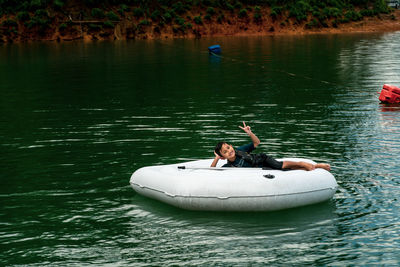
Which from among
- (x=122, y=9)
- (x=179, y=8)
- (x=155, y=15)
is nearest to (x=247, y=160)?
(x=155, y=15)

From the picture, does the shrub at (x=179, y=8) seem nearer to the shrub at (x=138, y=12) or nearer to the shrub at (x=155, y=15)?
the shrub at (x=155, y=15)

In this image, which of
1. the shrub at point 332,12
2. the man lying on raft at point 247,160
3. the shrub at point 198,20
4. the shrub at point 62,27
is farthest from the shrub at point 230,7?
the man lying on raft at point 247,160

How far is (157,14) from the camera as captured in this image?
65.4 meters

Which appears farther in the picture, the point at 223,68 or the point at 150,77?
the point at 223,68

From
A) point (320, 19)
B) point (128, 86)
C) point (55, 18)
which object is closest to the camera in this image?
point (128, 86)

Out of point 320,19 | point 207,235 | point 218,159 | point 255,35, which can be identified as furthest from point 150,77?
point 320,19

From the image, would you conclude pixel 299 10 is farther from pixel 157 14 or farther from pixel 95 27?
pixel 95 27

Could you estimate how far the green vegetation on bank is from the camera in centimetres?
6262

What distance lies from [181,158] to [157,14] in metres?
54.4

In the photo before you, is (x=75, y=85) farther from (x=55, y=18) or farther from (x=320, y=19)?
(x=320, y=19)

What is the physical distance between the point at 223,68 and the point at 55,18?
36.9 meters

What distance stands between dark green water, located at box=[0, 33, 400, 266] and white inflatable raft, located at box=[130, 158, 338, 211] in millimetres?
174

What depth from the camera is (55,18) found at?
63.5 meters

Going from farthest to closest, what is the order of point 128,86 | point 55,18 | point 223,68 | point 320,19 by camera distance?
point 320,19 → point 55,18 → point 223,68 → point 128,86
